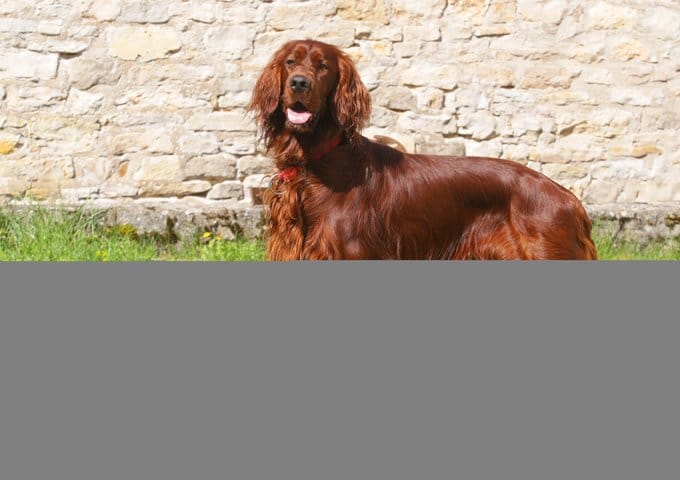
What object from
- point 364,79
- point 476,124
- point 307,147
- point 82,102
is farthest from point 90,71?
point 476,124

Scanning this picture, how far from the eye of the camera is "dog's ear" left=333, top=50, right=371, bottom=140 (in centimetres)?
399

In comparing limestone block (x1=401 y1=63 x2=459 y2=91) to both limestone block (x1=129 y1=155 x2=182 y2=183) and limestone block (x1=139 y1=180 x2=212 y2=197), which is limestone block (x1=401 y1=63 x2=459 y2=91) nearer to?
limestone block (x1=139 y1=180 x2=212 y2=197)

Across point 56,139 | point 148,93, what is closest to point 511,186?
point 148,93

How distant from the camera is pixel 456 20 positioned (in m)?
6.09

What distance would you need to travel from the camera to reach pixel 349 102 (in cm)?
400

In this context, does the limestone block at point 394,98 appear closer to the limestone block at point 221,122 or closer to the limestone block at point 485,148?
the limestone block at point 485,148

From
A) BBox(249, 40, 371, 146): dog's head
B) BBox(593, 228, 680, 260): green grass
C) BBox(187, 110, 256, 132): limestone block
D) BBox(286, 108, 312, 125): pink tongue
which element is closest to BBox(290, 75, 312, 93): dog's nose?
BBox(249, 40, 371, 146): dog's head

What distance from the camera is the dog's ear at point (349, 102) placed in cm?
399

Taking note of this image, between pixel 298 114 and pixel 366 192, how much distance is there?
0.49 m

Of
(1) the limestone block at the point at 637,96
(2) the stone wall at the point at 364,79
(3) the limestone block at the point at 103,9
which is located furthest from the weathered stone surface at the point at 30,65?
(1) the limestone block at the point at 637,96

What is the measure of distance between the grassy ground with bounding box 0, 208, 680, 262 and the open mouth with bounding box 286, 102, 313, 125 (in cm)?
137

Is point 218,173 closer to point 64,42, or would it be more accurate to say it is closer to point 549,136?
point 64,42

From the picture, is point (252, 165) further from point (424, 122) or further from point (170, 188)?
point (424, 122)

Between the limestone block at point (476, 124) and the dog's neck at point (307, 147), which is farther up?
the dog's neck at point (307, 147)
